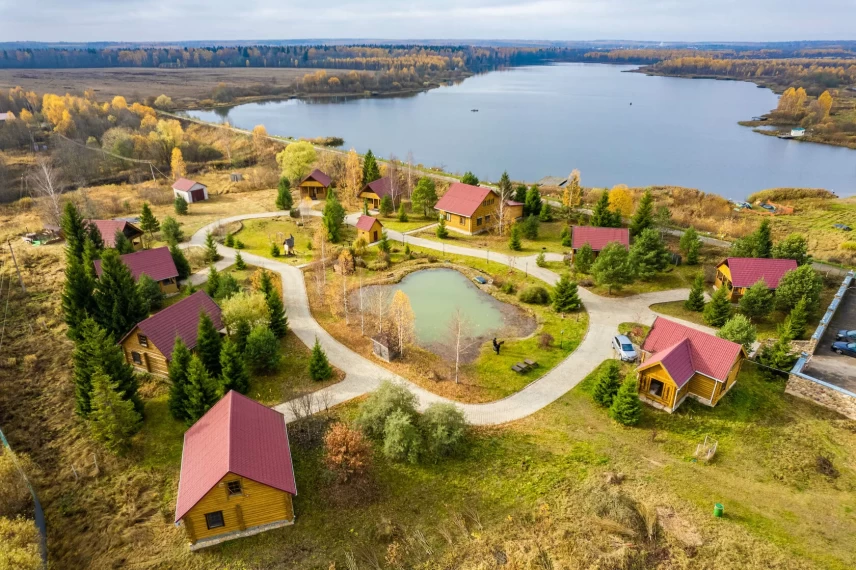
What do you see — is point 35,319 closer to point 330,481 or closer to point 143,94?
point 330,481

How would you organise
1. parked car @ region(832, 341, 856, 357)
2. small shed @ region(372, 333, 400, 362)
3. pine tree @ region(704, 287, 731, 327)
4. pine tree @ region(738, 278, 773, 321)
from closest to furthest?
1. parked car @ region(832, 341, 856, 357)
2. small shed @ region(372, 333, 400, 362)
3. pine tree @ region(738, 278, 773, 321)
4. pine tree @ region(704, 287, 731, 327)

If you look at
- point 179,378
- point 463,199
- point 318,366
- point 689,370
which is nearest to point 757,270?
point 689,370

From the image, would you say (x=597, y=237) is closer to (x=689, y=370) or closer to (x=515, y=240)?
(x=515, y=240)

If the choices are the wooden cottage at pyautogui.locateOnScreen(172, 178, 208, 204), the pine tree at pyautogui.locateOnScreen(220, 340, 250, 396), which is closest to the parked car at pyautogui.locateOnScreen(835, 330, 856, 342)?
the pine tree at pyautogui.locateOnScreen(220, 340, 250, 396)

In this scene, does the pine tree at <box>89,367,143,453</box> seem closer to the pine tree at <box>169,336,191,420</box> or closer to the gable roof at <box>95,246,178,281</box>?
the pine tree at <box>169,336,191,420</box>

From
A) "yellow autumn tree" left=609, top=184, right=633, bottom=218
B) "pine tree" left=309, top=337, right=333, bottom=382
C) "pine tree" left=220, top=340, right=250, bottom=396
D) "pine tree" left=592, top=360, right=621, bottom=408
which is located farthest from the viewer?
"yellow autumn tree" left=609, top=184, right=633, bottom=218

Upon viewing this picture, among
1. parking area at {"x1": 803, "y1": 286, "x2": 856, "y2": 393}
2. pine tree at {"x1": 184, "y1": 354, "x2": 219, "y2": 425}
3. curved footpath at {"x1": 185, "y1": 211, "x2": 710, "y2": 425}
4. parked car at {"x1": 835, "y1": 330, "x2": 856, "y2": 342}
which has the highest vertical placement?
pine tree at {"x1": 184, "y1": 354, "x2": 219, "y2": 425}
